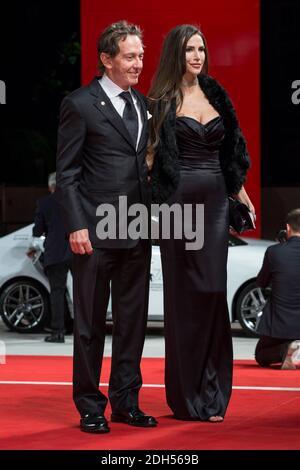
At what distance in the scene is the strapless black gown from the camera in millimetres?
7398

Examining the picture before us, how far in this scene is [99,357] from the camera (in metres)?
7.29

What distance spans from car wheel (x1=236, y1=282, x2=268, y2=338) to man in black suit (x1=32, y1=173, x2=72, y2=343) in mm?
1967

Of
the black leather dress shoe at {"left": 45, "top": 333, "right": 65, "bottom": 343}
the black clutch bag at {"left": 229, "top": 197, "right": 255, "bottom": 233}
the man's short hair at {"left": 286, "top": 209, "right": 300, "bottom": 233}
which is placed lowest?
the black leather dress shoe at {"left": 45, "top": 333, "right": 65, "bottom": 343}

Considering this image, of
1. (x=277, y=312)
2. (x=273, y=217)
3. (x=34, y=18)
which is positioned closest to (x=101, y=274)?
(x=277, y=312)

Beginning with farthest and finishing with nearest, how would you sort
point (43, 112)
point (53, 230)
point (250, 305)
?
point (43, 112) < point (250, 305) < point (53, 230)

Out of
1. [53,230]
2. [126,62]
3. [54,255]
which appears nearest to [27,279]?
[54,255]

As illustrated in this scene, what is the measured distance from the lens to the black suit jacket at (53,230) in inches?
546

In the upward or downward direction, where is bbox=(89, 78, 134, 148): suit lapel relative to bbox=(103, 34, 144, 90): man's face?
downward

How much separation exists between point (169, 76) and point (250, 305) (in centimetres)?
718

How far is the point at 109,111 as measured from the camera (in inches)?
282

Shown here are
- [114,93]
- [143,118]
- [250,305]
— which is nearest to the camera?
[114,93]

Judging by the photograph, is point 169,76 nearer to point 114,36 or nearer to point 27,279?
point 114,36

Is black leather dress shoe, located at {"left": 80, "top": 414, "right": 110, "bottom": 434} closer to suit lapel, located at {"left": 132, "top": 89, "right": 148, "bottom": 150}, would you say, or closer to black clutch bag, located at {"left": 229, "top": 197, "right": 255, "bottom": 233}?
black clutch bag, located at {"left": 229, "top": 197, "right": 255, "bottom": 233}

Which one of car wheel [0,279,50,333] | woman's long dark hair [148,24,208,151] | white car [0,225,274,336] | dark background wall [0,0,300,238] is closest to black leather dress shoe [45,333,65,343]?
white car [0,225,274,336]
